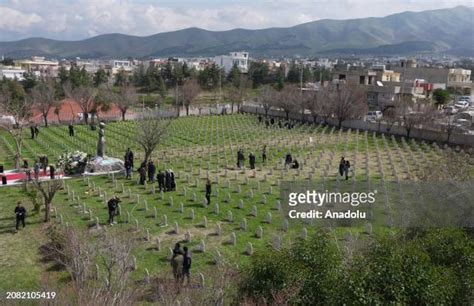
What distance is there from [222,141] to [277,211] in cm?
Answer: 1859

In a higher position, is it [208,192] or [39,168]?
[208,192]

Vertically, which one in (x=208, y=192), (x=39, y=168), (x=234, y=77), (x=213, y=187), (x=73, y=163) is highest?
(x=234, y=77)

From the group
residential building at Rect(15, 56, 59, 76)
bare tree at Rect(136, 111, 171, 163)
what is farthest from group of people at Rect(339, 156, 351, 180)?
residential building at Rect(15, 56, 59, 76)

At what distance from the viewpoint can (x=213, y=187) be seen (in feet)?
75.4

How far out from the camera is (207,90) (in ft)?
298

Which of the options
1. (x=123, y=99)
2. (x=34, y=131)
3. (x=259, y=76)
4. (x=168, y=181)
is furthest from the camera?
(x=259, y=76)

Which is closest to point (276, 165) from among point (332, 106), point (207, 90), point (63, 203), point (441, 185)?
point (63, 203)

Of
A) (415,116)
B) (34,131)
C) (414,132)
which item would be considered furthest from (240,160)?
(34,131)

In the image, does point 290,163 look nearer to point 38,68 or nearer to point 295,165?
point 295,165

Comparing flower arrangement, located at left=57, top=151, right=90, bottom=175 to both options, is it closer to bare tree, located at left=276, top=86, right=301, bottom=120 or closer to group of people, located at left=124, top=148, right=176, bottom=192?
group of people, located at left=124, top=148, right=176, bottom=192

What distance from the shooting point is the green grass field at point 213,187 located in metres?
15.3

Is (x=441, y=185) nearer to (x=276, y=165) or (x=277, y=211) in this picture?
(x=277, y=211)

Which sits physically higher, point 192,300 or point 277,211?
point 192,300

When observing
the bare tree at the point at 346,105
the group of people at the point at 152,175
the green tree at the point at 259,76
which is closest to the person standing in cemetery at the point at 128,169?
the group of people at the point at 152,175
